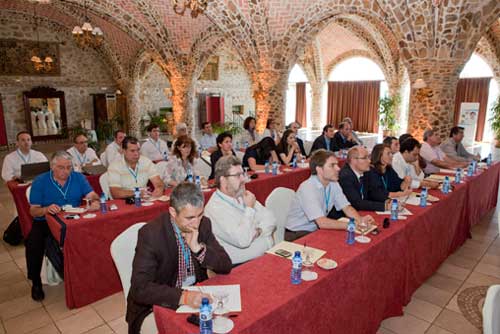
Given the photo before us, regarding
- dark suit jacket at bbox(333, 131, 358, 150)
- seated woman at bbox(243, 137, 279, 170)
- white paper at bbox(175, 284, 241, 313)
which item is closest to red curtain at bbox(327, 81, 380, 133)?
dark suit jacket at bbox(333, 131, 358, 150)

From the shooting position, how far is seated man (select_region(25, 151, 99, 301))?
11.3ft

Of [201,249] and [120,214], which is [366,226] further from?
[120,214]

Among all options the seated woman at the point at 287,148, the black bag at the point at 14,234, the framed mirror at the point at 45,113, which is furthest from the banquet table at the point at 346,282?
the framed mirror at the point at 45,113

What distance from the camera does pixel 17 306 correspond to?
3.45 meters

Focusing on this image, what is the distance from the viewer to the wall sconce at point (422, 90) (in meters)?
8.20

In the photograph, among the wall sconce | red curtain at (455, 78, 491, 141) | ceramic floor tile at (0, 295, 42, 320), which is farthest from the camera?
red curtain at (455, 78, 491, 141)

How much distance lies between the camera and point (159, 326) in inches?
75.0

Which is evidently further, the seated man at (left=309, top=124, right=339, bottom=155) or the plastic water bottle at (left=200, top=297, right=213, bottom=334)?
the seated man at (left=309, top=124, right=339, bottom=155)

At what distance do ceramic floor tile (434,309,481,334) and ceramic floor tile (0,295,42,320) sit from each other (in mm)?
3943

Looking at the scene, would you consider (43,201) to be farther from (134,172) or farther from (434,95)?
(434,95)

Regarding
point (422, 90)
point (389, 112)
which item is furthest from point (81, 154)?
point (389, 112)

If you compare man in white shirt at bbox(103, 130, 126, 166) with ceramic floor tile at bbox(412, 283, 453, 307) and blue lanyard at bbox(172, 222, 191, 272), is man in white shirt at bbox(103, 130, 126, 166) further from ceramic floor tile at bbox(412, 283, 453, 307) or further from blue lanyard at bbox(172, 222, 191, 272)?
ceramic floor tile at bbox(412, 283, 453, 307)

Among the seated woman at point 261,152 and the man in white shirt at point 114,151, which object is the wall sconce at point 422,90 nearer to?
the seated woman at point 261,152

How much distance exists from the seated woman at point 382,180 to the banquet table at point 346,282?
1.15 feet
